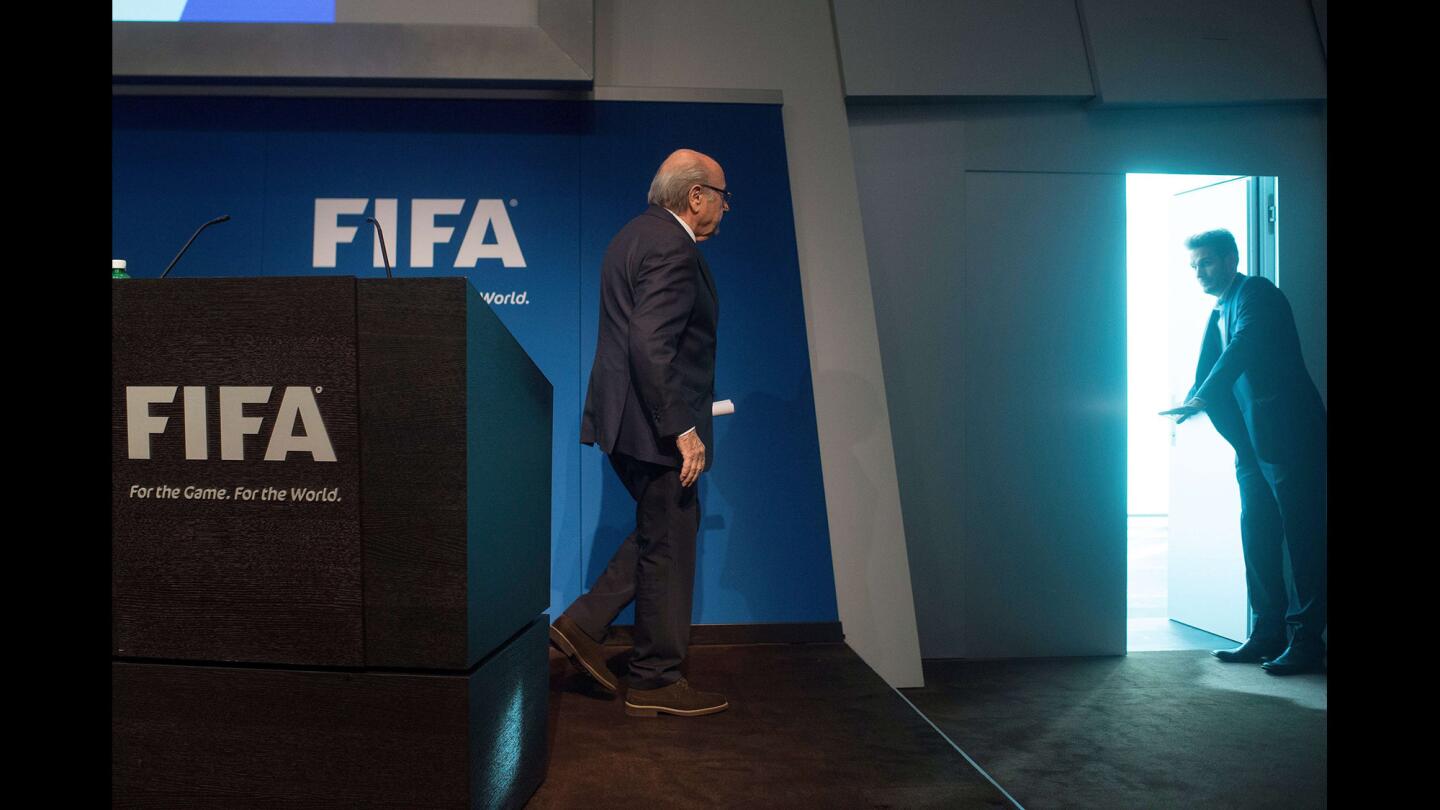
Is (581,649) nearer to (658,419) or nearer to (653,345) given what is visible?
(658,419)

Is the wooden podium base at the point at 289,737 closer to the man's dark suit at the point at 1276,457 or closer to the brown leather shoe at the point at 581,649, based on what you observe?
the brown leather shoe at the point at 581,649

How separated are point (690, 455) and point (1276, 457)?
2842 millimetres

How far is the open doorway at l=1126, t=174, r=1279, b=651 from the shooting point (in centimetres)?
423

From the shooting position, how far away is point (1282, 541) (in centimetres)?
402

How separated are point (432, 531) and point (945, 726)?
223cm

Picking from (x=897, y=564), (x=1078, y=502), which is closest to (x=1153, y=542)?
(x=1078, y=502)

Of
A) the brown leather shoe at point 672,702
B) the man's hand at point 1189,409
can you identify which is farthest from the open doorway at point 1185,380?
the brown leather shoe at point 672,702

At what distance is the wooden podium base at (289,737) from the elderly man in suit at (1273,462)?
12.1 ft

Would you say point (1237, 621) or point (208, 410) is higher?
point (208, 410)

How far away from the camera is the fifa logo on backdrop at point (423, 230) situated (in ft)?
11.7

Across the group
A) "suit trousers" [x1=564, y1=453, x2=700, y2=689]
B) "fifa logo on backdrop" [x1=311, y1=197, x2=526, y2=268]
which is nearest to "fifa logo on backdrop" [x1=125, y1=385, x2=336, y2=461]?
"suit trousers" [x1=564, y1=453, x2=700, y2=689]

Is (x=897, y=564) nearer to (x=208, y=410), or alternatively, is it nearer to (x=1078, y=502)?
(x=1078, y=502)

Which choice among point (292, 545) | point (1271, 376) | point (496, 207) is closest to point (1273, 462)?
point (1271, 376)

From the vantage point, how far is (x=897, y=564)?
140 inches
